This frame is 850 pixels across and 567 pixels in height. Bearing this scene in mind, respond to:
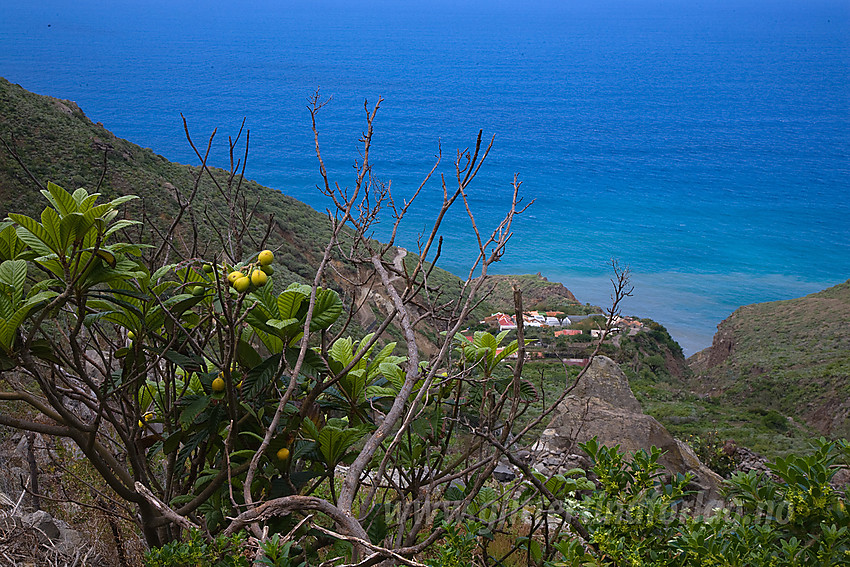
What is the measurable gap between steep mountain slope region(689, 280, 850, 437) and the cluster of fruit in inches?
507

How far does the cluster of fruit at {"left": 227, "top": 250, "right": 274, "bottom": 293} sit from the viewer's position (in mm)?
1184

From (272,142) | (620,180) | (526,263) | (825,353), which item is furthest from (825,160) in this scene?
(825,353)

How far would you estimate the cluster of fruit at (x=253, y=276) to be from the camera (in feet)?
3.88

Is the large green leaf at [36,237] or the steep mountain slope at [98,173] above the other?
the steep mountain slope at [98,173]

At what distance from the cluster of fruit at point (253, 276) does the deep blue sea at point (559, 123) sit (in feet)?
89.6

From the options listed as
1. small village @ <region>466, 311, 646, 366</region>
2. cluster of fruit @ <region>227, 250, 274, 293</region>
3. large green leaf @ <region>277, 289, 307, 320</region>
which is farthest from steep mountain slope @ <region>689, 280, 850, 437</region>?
cluster of fruit @ <region>227, 250, 274, 293</region>

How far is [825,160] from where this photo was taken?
2982 inches

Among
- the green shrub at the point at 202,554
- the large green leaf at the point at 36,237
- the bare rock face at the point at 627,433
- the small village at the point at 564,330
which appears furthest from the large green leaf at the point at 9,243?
the small village at the point at 564,330

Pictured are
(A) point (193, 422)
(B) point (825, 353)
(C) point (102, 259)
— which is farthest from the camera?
(B) point (825, 353)

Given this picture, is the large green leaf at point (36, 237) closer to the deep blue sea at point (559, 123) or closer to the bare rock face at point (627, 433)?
the bare rock face at point (627, 433)

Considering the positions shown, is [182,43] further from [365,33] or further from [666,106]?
[666,106]

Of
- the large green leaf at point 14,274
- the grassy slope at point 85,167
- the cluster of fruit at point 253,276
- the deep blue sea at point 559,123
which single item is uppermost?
the deep blue sea at point 559,123

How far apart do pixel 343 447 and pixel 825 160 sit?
9142cm

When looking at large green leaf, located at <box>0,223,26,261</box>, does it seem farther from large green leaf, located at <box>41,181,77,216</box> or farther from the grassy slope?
the grassy slope
